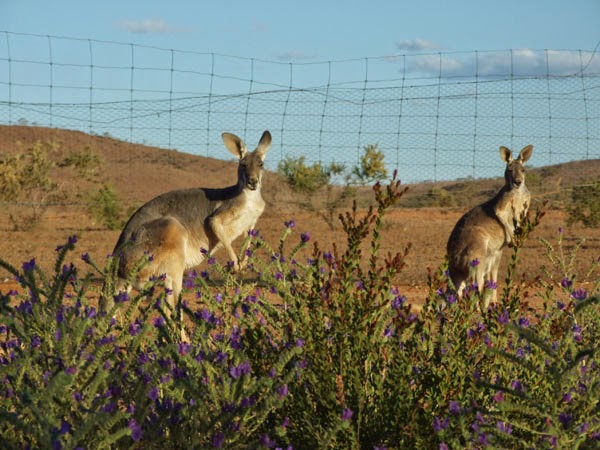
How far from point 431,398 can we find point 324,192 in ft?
80.5

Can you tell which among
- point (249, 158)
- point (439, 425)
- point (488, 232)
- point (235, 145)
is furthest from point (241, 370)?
point (488, 232)

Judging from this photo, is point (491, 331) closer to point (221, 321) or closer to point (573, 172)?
point (221, 321)

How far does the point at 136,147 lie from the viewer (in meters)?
61.2

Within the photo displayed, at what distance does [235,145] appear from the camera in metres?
8.79

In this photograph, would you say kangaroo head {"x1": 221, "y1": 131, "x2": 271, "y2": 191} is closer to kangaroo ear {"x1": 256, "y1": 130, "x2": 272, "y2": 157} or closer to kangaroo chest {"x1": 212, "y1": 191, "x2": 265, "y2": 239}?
kangaroo ear {"x1": 256, "y1": 130, "x2": 272, "y2": 157}

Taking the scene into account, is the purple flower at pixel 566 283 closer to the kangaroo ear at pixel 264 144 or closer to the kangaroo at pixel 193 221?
the kangaroo at pixel 193 221

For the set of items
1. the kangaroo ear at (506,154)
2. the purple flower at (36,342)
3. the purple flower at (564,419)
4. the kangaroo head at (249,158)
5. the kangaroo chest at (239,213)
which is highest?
the kangaroo ear at (506,154)

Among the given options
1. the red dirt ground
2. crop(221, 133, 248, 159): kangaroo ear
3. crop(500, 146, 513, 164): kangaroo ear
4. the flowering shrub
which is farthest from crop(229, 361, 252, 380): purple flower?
crop(500, 146, 513, 164): kangaroo ear

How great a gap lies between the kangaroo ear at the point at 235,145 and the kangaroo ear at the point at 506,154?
3.20 meters

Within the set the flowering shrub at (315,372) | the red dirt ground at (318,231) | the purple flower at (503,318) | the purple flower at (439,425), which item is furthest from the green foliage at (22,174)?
the purple flower at (439,425)

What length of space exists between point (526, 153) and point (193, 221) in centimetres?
409

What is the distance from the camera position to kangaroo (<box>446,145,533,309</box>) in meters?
9.48

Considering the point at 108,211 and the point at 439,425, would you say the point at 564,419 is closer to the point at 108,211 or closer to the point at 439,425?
the point at 439,425

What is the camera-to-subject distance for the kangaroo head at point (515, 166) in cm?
1010
